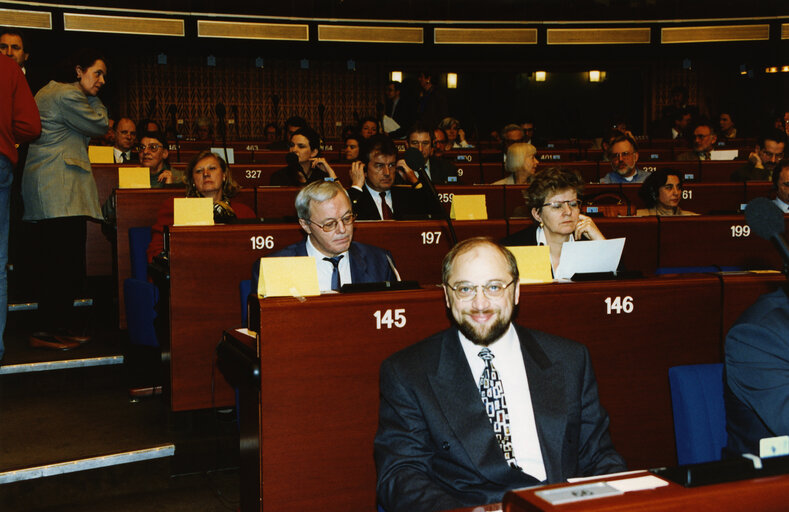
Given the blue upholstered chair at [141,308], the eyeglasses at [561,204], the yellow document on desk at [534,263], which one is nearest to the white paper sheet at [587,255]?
the yellow document on desk at [534,263]

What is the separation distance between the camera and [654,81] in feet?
48.5

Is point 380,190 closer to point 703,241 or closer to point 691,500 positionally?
point 703,241

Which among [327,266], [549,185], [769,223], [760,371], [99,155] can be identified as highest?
[99,155]

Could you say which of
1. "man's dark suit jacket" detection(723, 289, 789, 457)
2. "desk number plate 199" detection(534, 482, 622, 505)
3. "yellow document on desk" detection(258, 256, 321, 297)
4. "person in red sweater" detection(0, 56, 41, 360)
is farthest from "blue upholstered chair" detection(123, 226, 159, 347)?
"desk number plate 199" detection(534, 482, 622, 505)

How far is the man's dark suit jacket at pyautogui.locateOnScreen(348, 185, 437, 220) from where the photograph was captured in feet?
16.8

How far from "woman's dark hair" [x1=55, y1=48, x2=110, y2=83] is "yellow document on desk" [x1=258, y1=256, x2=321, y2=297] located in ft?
8.16

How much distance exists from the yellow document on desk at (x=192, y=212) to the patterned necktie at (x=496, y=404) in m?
2.08

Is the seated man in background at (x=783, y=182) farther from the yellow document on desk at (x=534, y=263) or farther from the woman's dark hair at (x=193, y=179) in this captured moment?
the woman's dark hair at (x=193, y=179)

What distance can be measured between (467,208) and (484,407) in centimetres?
274

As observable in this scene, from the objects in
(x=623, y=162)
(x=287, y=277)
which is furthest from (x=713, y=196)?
(x=287, y=277)

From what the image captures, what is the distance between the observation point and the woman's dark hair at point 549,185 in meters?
3.48

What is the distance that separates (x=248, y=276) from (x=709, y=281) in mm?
1920

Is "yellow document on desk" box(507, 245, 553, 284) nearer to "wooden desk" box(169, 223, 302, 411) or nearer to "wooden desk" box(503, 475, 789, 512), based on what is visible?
"wooden desk" box(169, 223, 302, 411)

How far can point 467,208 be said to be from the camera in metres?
4.50
